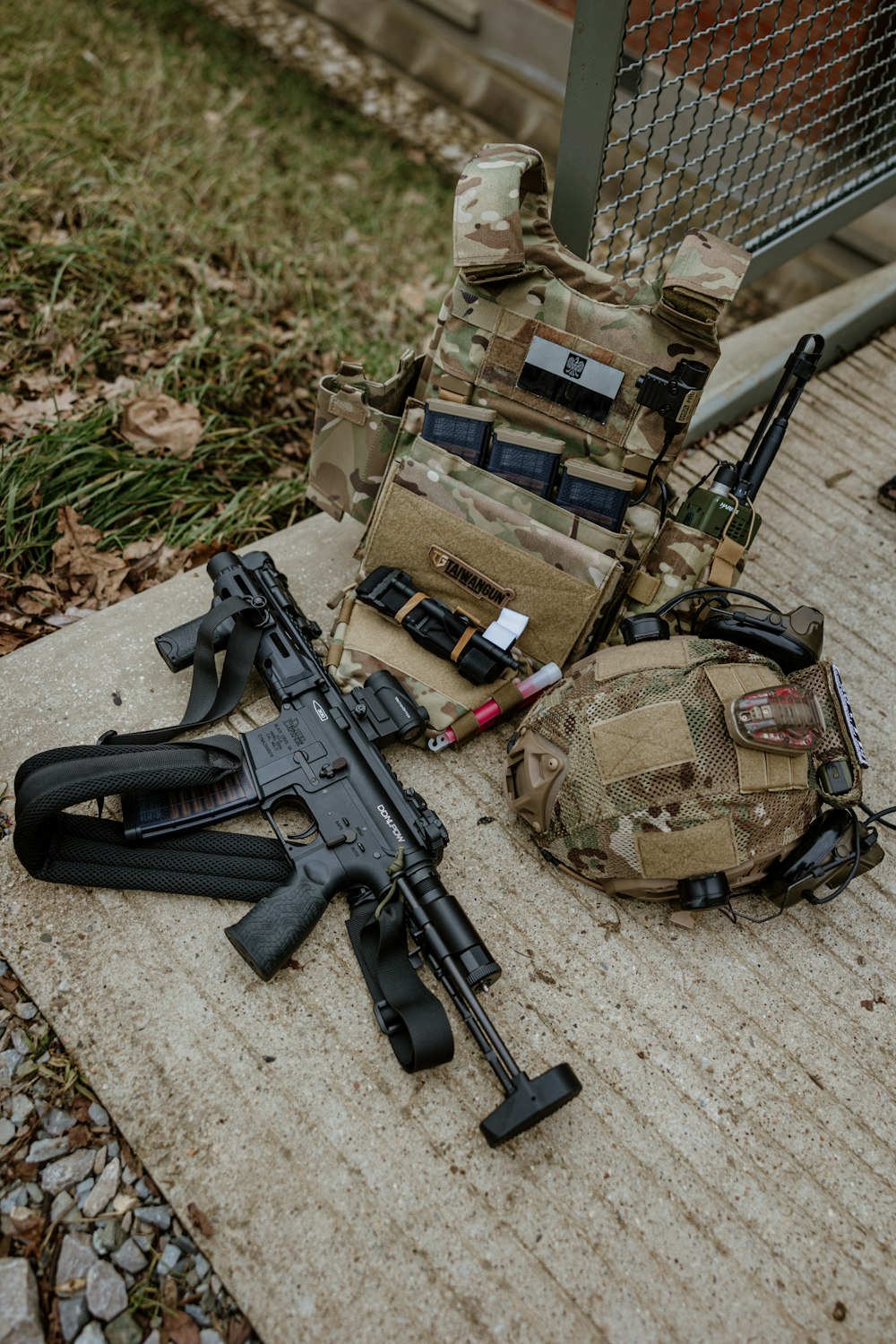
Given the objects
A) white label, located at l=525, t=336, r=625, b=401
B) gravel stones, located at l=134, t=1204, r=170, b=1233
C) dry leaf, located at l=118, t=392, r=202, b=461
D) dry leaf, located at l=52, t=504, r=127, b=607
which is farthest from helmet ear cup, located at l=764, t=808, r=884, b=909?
dry leaf, located at l=118, t=392, r=202, b=461

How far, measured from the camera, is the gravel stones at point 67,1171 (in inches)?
83.8

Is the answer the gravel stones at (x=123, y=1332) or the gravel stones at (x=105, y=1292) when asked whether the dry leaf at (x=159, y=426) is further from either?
the gravel stones at (x=123, y=1332)

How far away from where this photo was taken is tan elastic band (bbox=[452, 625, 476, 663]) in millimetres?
2822

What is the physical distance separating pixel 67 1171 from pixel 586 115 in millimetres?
3346

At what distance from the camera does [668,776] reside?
7.93 feet

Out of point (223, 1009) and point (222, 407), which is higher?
point (222, 407)

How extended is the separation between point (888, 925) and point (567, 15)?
258 inches

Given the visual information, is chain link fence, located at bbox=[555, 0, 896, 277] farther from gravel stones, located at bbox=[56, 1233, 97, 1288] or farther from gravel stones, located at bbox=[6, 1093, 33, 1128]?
gravel stones, located at bbox=[56, 1233, 97, 1288]

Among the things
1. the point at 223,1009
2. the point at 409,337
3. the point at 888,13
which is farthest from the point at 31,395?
the point at 888,13

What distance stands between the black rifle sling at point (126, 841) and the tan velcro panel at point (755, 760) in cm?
131

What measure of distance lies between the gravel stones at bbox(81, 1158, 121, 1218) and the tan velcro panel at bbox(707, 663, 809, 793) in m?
1.86

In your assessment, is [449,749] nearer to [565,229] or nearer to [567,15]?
[565,229]

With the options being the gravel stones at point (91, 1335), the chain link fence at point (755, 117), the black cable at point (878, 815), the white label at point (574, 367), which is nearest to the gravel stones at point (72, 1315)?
the gravel stones at point (91, 1335)

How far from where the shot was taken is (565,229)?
10.2ft
